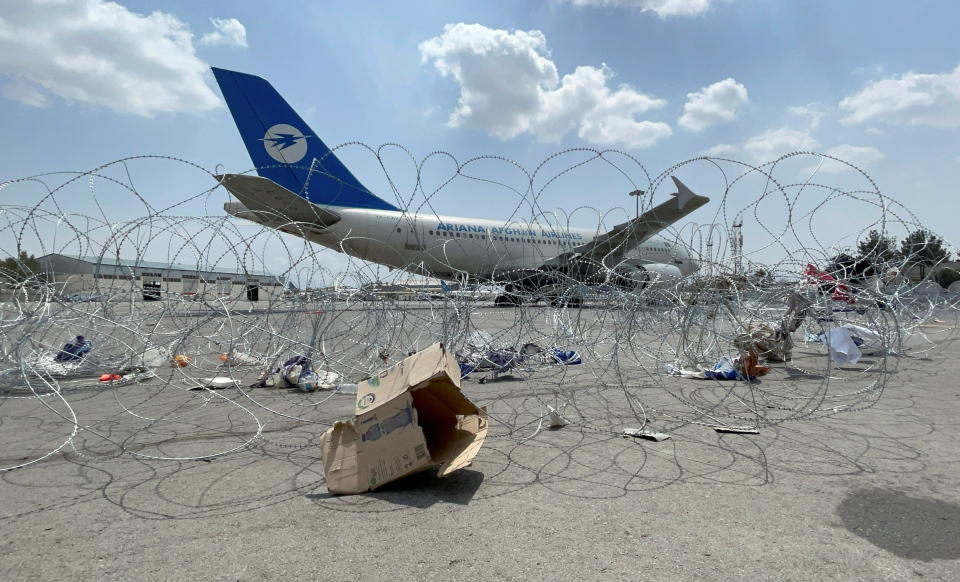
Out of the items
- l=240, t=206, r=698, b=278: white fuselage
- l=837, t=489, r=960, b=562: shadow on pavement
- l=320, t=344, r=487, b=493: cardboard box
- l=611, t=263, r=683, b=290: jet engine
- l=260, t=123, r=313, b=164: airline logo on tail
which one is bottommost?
l=837, t=489, r=960, b=562: shadow on pavement

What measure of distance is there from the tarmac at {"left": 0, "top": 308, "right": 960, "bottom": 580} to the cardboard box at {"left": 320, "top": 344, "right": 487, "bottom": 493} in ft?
0.46

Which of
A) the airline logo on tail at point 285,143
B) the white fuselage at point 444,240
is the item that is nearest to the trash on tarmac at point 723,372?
the white fuselage at point 444,240

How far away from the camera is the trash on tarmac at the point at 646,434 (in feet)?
13.1

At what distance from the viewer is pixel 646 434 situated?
4.05 m

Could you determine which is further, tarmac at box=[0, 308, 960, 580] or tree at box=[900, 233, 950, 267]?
tree at box=[900, 233, 950, 267]

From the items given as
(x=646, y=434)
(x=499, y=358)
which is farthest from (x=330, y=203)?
(x=646, y=434)

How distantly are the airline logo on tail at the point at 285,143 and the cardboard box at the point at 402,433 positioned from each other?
1486 centimetres

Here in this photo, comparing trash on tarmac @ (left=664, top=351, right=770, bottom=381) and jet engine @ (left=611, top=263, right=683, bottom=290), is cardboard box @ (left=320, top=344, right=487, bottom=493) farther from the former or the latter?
trash on tarmac @ (left=664, top=351, right=770, bottom=381)

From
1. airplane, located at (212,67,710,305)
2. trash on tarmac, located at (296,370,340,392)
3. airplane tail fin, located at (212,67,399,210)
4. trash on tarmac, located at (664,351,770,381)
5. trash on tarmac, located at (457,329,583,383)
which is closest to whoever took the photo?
trash on tarmac, located at (296,370,340,392)

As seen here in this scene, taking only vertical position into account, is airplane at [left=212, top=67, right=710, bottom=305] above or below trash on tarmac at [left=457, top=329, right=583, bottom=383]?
above

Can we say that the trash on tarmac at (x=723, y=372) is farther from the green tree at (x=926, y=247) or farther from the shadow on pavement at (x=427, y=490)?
the shadow on pavement at (x=427, y=490)

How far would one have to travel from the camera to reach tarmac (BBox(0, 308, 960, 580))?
2.19 m

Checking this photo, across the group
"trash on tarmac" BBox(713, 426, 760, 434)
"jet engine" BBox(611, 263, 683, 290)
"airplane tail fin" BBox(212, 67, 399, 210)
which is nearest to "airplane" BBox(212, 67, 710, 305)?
"airplane tail fin" BBox(212, 67, 399, 210)

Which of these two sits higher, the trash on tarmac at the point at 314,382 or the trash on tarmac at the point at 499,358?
the trash on tarmac at the point at 499,358
